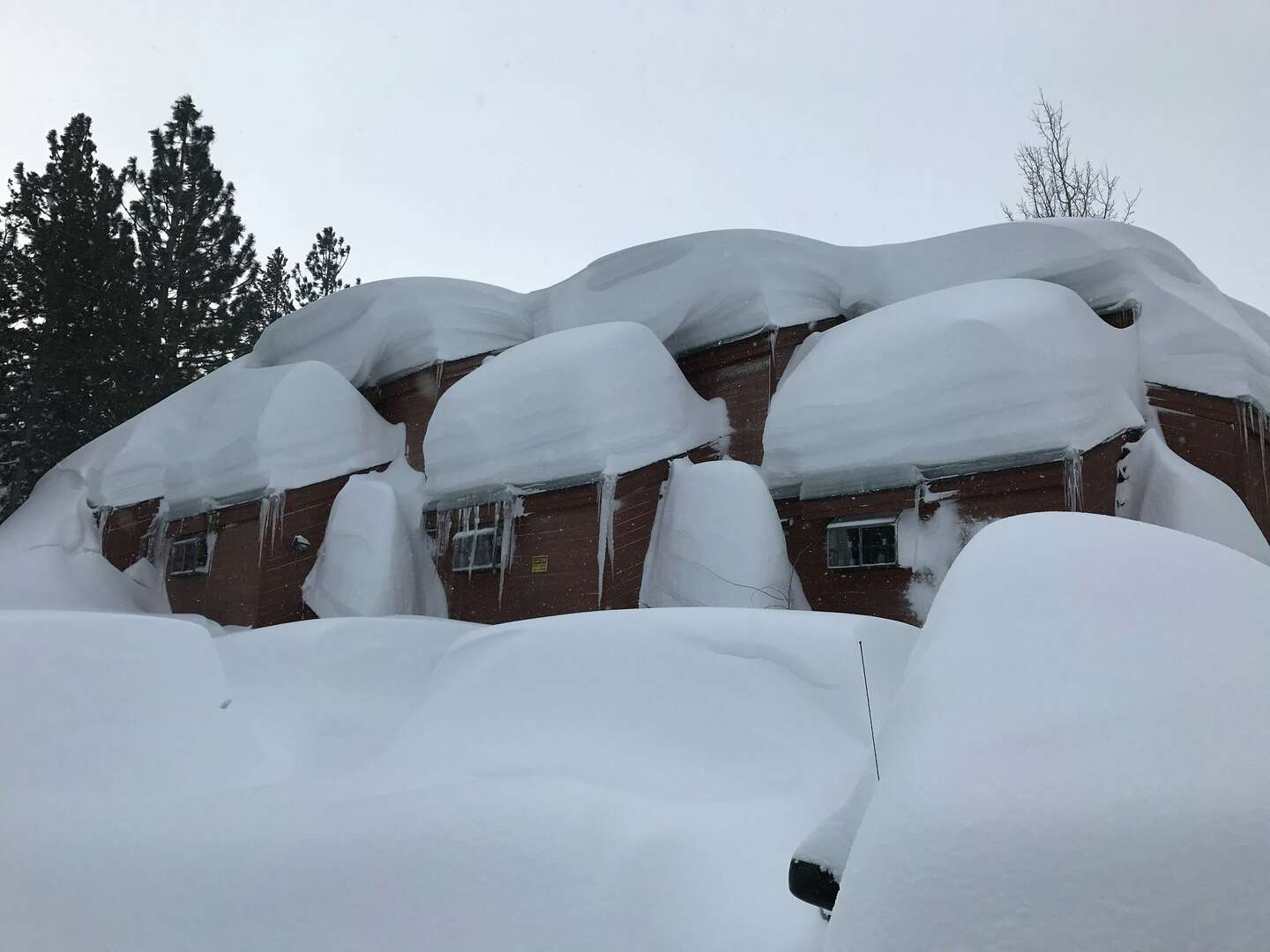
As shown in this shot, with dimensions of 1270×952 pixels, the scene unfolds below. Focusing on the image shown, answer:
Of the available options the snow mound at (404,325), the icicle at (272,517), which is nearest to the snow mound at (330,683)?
the icicle at (272,517)

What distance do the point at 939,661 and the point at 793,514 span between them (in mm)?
8628

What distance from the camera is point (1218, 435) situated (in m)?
9.82

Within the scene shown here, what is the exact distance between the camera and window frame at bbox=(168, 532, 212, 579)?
13.9 meters

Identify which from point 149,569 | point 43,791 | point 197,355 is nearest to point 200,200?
point 197,355

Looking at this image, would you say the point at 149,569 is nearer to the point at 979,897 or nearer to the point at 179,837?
the point at 179,837

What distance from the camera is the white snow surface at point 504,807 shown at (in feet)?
9.48

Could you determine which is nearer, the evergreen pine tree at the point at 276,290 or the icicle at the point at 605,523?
the icicle at the point at 605,523

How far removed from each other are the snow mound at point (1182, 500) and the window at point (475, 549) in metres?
7.28

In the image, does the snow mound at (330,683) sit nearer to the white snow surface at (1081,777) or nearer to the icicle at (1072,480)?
the white snow surface at (1081,777)

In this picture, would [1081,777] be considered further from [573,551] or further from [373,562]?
[373,562]

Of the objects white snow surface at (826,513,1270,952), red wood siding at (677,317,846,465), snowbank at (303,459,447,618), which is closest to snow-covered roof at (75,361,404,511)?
snowbank at (303,459,447,618)

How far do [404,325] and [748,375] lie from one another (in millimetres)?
5929

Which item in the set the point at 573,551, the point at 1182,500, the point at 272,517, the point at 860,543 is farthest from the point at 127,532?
the point at 1182,500

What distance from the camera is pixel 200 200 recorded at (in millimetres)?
22719
